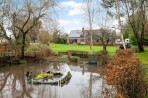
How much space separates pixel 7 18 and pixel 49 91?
17417mm

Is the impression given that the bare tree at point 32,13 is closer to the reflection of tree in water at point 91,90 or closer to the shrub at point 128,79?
the reflection of tree in water at point 91,90

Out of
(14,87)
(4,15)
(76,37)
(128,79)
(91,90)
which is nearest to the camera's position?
(128,79)

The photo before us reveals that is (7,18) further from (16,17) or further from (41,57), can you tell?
(41,57)

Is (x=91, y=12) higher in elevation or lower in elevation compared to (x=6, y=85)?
higher

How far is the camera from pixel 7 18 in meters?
28.3

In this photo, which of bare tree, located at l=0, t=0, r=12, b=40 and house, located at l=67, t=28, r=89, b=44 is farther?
house, located at l=67, t=28, r=89, b=44

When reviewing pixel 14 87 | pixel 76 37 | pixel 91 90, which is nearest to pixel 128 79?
pixel 91 90

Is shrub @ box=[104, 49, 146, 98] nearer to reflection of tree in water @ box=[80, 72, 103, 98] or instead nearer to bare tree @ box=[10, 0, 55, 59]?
reflection of tree in water @ box=[80, 72, 103, 98]

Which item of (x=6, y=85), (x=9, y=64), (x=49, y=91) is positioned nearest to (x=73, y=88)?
(x=49, y=91)

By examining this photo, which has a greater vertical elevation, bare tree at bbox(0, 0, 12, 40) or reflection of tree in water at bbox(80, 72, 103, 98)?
bare tree at bbox(0, 0, 12, 40)

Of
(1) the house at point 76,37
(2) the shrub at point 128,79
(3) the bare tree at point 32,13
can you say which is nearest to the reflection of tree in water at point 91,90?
(2) the shrub at point 128,79

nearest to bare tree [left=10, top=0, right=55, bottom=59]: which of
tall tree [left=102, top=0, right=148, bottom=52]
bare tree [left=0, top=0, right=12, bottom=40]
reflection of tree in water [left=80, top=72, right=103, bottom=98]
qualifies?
bare tree [left=0, top=0, right=12, bottom=40]

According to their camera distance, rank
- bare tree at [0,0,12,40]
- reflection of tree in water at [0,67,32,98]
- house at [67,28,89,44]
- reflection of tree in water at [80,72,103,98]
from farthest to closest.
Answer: house at [67,28,89,44]
bare tree at [0,0,12,40]
reflection of tree in water at [0,67,32,98]
reflection of tree in water at [80,72,103,98]

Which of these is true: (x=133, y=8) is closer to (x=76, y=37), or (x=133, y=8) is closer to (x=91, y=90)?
(x=91, y=90)
